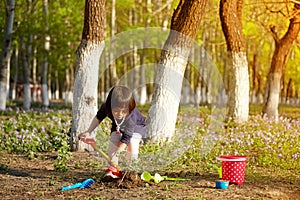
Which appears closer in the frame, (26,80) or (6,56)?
(6,56)

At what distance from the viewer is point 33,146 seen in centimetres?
1280

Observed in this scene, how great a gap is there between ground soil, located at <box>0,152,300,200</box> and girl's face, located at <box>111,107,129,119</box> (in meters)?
0.93

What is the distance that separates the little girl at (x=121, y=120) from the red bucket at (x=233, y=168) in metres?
1.31

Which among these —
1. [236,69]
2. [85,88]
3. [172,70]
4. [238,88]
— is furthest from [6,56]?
[85,88]

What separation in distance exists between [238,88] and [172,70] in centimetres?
613

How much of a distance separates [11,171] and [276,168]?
494 centimetres

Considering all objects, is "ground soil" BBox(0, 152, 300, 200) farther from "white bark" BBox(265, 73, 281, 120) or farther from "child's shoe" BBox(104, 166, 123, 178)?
"white bark" BBox(265, 73, 281, 120)

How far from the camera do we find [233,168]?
8.98m

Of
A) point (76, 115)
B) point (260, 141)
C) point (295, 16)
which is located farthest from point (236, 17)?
point (76, 115)

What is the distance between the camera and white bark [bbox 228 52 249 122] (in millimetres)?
19391

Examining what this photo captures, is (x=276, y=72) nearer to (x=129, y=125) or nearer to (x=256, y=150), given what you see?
(x=256, y=150)

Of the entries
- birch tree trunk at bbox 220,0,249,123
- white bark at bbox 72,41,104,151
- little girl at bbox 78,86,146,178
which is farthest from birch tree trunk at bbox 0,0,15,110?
little girl at bbox 78,86,146,178

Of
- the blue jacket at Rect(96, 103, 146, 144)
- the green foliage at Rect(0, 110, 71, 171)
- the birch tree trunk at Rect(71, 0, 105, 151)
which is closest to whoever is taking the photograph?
the blue jacket at Rect(96, 103, 146, 144)

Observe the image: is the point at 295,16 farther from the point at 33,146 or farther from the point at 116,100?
the point at 116,100
